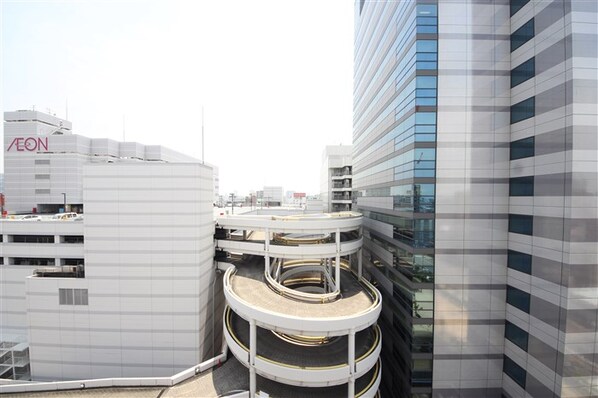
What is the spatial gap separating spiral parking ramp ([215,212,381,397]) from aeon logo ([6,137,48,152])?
54.0 meters

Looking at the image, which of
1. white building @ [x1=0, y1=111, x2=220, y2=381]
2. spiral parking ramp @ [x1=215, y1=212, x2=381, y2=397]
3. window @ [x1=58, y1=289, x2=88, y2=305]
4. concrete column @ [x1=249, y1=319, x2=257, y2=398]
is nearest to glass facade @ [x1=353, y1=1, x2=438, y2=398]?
spiral parking ramp @ [x1=215, y1=212, x2=381, y2=397]

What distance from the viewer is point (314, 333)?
1491 centimetres

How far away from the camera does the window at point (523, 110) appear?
52.1 ft

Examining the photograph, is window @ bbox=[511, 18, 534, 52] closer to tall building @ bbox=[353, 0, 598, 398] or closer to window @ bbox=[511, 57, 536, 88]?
tall building @ bbox=[353, 0, 598, 398]

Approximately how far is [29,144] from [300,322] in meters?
70.1

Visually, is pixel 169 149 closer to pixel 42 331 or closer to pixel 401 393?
pixel 42 331

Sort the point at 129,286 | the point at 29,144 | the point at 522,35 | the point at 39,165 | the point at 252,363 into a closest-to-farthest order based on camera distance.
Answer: the point at 252,363, the point at 522,35, the point at 129,286, the point at 29,144, the point at 39,165

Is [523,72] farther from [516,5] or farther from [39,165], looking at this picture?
[39,165]

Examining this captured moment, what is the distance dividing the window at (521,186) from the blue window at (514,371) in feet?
40.3

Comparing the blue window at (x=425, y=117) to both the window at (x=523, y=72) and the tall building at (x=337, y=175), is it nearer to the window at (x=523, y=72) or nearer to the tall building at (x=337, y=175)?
the window at (x=523, y=72)

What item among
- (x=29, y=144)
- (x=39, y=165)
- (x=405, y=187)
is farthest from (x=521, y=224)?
(x=29, y=144)

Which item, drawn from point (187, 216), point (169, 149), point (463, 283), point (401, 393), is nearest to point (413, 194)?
point (463, 283)

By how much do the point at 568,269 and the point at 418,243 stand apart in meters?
7.85

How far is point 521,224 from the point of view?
55.0 feet
